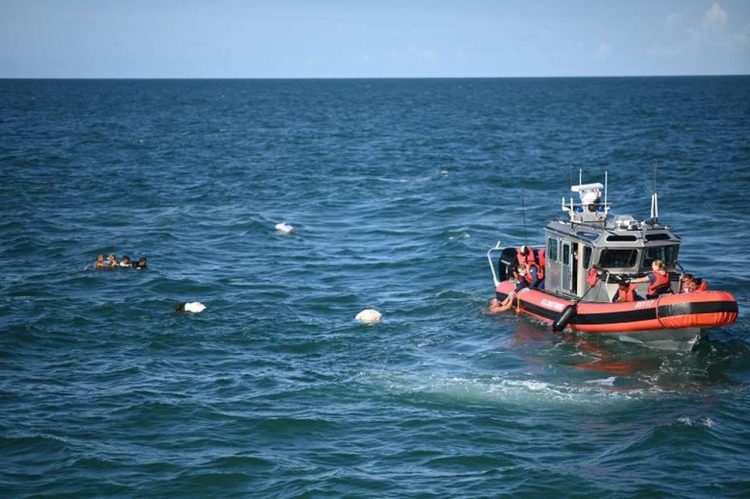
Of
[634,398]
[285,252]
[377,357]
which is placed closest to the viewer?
[634,398]

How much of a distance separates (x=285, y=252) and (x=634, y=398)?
871 inches

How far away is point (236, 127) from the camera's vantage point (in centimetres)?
11906

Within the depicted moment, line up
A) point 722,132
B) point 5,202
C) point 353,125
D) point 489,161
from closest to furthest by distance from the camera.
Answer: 1. point 5,202
2. point 489,161
3. point 722,132
4. point 353,125

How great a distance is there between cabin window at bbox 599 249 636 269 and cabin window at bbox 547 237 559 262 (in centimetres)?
218

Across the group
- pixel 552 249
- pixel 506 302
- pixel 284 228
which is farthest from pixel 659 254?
pixel 284 228

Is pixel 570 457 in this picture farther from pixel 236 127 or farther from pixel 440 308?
pixel 236 127

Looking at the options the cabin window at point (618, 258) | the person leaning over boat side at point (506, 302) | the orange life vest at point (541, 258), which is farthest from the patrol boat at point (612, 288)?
the orange life vest at point (541, 258)

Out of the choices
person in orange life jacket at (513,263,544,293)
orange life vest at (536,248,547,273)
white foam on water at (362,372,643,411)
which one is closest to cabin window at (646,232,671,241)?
person in orange life jacket at (513,263,544,293)

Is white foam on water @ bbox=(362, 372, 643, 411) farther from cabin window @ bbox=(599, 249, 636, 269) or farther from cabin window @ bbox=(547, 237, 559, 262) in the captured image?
cabin window @ bbox=(547, 237, 559, 262)

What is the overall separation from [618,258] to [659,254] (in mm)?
1178

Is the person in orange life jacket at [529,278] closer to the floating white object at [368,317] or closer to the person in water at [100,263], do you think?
the floating white object at [368,317]

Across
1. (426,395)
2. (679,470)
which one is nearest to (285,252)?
(426,395)

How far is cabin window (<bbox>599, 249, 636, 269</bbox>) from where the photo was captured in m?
28.4

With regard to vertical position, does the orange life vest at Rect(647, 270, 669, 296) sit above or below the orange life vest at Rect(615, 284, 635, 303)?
above
